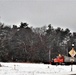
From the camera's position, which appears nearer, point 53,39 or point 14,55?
point 14,55

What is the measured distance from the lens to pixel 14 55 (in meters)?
94.0

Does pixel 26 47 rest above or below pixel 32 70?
above

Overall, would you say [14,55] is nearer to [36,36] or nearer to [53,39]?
[36,36]

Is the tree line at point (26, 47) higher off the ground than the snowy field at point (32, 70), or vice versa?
the tree line at point (26, 47)

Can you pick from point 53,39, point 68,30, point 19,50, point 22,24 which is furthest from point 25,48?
point 68,30

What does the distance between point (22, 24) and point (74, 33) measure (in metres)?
29.7

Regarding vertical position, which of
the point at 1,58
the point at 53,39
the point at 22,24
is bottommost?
the point at 1,58

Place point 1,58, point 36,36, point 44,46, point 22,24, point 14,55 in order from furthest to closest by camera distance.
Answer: point 22,24 → point 36,36 → point 44,46 → point 14,55 → point 1,58

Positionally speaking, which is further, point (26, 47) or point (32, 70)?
point (26, 47)

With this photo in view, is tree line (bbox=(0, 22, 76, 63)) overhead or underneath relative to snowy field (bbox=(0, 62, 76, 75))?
overhead

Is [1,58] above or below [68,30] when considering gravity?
below

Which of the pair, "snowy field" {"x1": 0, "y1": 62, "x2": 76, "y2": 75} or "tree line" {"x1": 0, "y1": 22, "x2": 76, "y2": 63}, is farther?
"tree line" {"x1": 0, "y1": 22, "x2": 76, "y2": 63}

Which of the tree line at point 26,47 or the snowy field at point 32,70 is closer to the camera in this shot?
the snowy field at point 32,70

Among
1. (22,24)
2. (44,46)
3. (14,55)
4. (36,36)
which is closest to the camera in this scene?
(14,55)
